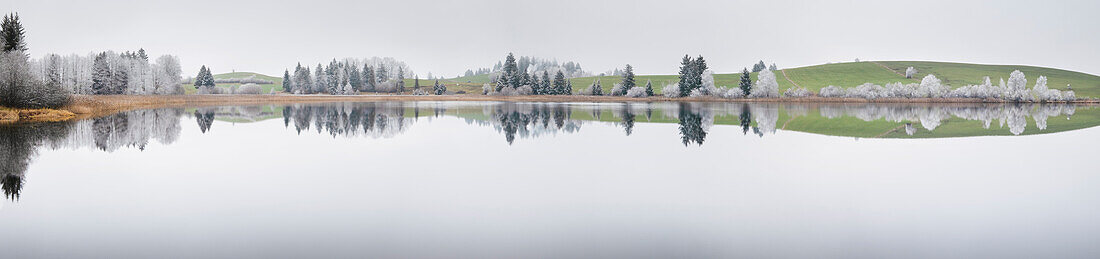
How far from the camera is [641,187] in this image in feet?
46.2

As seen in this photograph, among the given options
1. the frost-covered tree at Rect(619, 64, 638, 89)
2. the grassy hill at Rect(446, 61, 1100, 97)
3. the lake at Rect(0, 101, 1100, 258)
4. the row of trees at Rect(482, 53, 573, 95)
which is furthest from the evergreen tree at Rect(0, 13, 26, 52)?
the grassy hill at Rect(446, 61, 1100, 97)

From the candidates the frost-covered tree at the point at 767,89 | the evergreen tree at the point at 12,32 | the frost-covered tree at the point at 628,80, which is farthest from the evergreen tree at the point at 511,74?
the evergreen tree at the point at 12,32

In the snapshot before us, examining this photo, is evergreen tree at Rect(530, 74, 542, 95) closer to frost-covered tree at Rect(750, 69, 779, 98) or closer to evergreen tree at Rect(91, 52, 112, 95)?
frost-covered tree at Rect(750, 69, 779, 98)

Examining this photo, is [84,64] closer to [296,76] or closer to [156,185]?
[296,76]

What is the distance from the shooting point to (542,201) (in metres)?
12.2

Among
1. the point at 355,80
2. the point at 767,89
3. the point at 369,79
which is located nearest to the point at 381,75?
the point at 369,79

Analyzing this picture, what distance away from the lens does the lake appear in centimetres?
911

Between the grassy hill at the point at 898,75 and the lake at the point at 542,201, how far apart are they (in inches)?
4808

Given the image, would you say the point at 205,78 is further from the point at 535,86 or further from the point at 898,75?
the point at 898,75

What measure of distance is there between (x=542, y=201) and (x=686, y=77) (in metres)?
112

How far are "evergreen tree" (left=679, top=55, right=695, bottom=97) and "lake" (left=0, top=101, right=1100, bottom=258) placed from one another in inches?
3813

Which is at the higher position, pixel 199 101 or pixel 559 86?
pixel 559 86

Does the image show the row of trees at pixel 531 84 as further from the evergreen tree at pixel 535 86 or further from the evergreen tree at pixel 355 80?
the evergreen tree at pixel 355 80

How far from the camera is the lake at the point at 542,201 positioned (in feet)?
29.9
